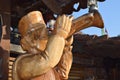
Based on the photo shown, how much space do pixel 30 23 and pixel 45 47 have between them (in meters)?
0.25

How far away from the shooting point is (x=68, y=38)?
11.6 ft

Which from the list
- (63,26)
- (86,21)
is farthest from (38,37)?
(86,21)

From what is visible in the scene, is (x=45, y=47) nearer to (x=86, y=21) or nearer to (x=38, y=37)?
(x=38, y=37)

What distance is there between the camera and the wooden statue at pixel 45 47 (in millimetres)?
3211

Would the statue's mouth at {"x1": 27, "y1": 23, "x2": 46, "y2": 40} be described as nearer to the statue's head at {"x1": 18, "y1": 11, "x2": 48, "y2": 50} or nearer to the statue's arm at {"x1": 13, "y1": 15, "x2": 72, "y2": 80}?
the statue's head at {"x1": 18, "y1": 11, "x2": 48, "y2": 50}

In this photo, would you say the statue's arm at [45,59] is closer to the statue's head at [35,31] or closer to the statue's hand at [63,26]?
the statue's hand at [63,26]

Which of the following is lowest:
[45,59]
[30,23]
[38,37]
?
[45,59]

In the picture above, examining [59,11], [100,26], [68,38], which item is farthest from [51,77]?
[59,11]

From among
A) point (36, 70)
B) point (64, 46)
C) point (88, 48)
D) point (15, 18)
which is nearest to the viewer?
point (36, 70)

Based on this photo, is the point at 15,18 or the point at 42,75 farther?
the point at 15,18

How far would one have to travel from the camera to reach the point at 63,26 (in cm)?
332

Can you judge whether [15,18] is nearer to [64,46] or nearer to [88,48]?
[88,48]

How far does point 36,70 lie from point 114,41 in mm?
3378

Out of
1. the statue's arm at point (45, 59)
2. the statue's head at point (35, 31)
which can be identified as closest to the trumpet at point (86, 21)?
the statue's arm at point (45, 59)
